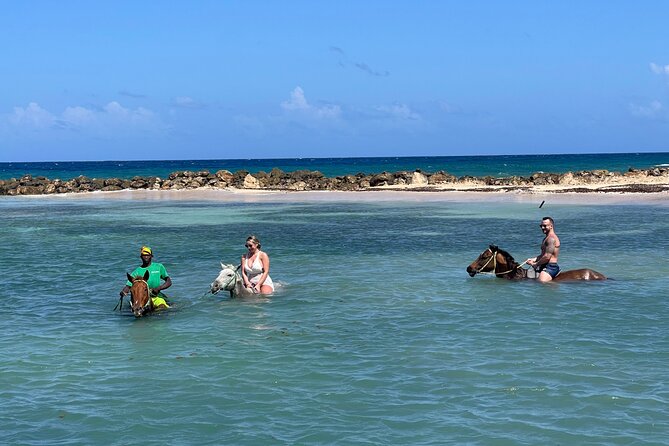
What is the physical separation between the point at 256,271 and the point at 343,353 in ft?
19.2

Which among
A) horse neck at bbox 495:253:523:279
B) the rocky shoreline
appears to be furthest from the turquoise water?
the rocky shoreline

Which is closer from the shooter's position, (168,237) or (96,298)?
(96,298)

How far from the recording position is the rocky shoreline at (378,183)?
209 ft

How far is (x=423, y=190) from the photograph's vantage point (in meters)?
63.9

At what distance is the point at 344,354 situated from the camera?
41.8 feet

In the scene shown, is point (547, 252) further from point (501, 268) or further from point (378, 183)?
point (378, 183)

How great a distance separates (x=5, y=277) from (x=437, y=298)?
11993 mm

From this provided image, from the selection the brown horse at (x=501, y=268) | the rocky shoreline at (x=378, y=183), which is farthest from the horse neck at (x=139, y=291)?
the rocky shoreline at (x=378, y=183)

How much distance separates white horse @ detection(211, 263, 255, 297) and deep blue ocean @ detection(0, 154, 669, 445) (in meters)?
0.29

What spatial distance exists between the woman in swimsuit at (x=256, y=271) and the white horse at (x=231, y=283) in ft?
0.40

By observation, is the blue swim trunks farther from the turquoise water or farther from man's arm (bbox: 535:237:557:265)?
the turquoise water

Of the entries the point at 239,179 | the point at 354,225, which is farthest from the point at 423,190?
the point at 354,225

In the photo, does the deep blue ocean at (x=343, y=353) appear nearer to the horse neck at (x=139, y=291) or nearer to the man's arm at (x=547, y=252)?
the horse neck at (x=139, y=291)

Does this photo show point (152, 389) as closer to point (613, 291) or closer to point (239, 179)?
point (613, 291)
